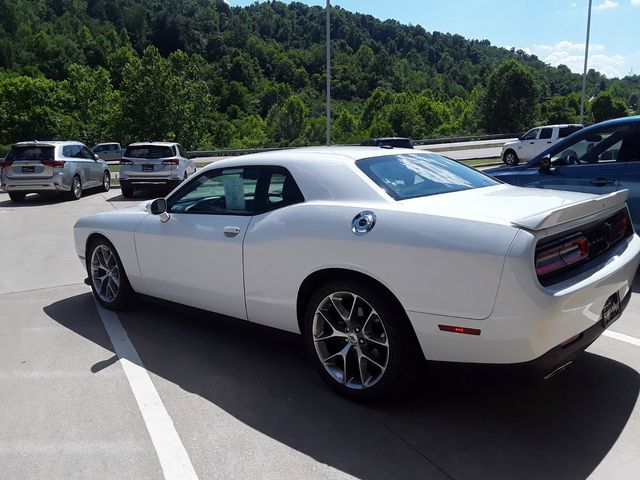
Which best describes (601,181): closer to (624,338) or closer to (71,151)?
(624,338)


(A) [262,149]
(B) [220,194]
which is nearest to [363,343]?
(B) [220,194]

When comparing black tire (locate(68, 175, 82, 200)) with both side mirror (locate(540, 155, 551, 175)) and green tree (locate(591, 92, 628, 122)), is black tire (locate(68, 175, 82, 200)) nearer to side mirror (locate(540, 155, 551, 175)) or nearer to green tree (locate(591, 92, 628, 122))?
side mirror (locate(540, 155, 551, 175))

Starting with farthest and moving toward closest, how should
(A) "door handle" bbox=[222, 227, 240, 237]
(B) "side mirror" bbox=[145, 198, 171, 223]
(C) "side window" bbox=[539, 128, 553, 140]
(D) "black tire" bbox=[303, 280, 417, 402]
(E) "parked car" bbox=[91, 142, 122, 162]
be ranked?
(E) "parked car" bbox=[91, 142, 122, 162] < (C) "side window" bbox=[539, 128, 553, 140] < (B) "side mirror" bbox=[145, 198, 171, 223] < (A) "door handle" bbox=[222, 227, 240, 237] < (D) "black tire" bbox=[303, 280, 417, 402]

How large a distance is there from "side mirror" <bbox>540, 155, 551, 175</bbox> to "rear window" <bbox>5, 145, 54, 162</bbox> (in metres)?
13.0

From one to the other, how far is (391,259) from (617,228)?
5.67ft

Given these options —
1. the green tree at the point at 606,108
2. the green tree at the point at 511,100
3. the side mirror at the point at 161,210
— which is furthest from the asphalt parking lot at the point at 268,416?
A: the green tree at the point at 606,108

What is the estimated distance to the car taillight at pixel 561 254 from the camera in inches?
115

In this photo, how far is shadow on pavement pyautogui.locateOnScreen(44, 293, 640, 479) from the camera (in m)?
2.88

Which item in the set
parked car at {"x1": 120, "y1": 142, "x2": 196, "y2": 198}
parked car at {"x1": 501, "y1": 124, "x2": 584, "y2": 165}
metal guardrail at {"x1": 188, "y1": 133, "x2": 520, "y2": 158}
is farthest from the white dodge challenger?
metal guardrail at {"x1": 188, "y1": 133, "x2": 520, "y2": 158}

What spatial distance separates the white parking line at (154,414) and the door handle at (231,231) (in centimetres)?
117

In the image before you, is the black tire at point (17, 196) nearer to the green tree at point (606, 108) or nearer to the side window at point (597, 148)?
the side window at point (597, 148)

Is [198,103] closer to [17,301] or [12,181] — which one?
[12,181]

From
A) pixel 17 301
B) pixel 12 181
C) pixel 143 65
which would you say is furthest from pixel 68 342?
pixel 143 65

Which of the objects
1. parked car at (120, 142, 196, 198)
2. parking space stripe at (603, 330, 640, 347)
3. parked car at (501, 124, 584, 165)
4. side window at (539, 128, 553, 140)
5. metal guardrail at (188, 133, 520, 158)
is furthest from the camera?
metal guardrail at (188, 133, 520, 158)
